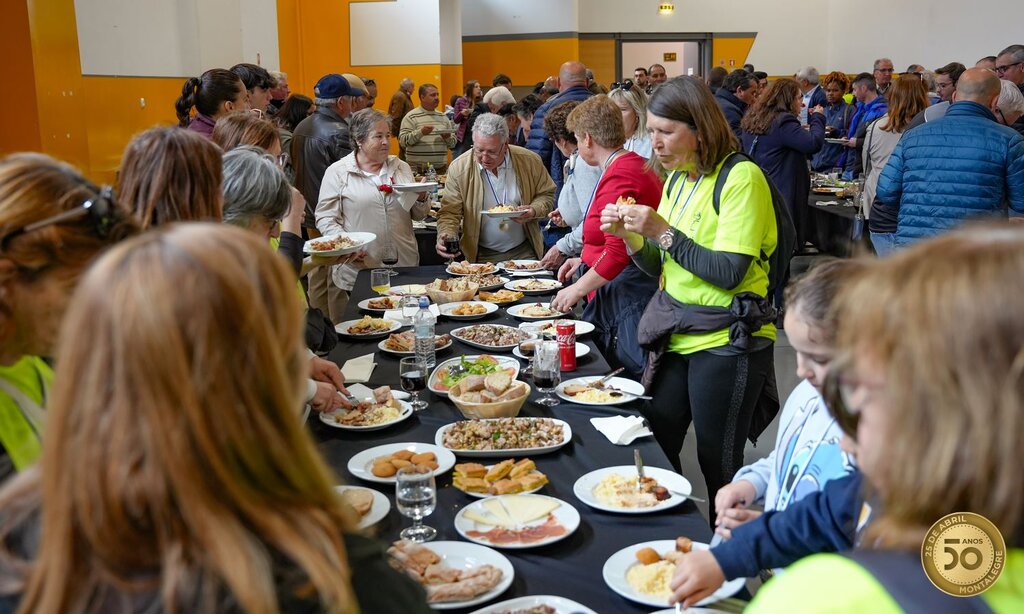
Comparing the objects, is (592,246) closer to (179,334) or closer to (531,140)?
(179,334)

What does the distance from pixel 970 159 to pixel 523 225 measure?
2.41 meters

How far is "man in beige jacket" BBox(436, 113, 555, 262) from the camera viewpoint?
4.72 m

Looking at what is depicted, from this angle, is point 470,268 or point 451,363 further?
point 470,268

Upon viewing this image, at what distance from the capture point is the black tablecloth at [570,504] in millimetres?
1678

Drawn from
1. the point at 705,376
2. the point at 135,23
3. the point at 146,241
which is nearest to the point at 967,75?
the point at 705,376

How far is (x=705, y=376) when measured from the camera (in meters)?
2.84

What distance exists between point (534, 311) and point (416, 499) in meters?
2.01

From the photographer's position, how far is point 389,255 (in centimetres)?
478

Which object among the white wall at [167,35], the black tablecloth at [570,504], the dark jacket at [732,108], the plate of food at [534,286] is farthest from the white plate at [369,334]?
the dark jacket at [732,108]

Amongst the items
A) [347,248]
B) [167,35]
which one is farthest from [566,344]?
[167,35]

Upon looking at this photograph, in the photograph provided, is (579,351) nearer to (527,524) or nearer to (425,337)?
(425,337)

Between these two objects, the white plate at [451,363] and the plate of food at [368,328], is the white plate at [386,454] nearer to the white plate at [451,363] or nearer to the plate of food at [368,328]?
the white plate at [451,363]

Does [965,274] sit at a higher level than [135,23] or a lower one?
lower

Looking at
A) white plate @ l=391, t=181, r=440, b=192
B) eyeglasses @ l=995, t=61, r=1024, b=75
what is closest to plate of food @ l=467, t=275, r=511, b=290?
white plate @ l=391, t=181, r=440, b=192
